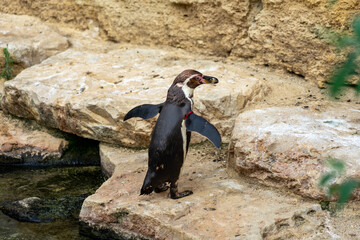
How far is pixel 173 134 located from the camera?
3193 mm

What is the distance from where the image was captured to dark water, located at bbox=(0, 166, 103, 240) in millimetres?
3396

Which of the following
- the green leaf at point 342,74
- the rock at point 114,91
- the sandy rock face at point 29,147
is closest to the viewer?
the green leaf at point 342,74

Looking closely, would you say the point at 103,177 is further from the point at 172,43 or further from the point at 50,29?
the point at 50,29

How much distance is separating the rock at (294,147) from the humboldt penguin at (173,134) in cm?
52

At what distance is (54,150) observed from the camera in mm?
4848

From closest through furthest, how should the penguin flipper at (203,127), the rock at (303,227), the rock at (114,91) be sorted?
the rock at (303,227) → the penguin flipper at (203,127) → the rock at (114,91)

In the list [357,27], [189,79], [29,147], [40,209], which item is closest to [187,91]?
[189,79]

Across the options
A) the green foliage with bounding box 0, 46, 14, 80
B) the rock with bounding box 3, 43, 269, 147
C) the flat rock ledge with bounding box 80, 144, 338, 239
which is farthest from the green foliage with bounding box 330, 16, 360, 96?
the green foliage with bounding box 0, 46, 14, 80

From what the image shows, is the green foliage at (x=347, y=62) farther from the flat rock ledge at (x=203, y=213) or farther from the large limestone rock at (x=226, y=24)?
the large limestone rock at (x=226, y=24)

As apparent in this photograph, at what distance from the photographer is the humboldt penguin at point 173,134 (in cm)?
319

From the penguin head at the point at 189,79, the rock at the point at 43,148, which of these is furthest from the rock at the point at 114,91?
the penguin head at the point at 189,79

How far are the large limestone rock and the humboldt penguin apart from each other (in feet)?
5.03

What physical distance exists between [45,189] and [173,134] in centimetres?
166

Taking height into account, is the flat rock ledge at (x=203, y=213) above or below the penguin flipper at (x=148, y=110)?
below
